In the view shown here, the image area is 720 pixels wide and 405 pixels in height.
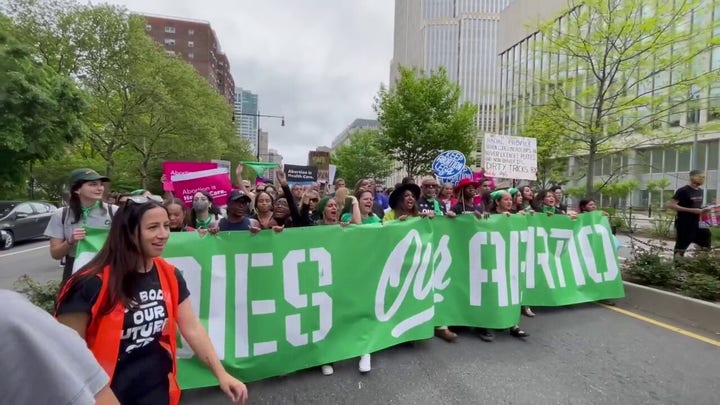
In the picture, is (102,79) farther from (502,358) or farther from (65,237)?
(502,358)

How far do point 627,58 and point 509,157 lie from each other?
3.98 meters

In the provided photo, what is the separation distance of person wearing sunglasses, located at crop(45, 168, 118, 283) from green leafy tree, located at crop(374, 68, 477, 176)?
1838 centimetres

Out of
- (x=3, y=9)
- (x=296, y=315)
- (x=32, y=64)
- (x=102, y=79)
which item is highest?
(x=3, y=9)

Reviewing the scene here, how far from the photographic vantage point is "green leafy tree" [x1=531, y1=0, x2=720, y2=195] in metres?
9.74

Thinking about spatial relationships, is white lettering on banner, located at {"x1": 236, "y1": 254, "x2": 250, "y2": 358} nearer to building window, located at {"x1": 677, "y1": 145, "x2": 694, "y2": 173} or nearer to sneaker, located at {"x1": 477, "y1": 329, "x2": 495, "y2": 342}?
sneaker, located at {"x1": 477, "y1": 329, "x2": 495, "y2": 342}

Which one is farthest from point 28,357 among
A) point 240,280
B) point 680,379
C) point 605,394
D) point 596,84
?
point 596,84

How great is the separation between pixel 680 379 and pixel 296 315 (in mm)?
3228

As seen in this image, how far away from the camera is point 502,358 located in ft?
13.0

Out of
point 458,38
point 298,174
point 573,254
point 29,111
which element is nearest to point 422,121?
point 298,174

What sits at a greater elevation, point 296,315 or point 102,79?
point 102,79

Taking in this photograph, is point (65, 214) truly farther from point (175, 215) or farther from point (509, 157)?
point (509, 157)

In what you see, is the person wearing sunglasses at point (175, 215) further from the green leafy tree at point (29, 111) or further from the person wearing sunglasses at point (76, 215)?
the green leafy tree at point (29, 111)

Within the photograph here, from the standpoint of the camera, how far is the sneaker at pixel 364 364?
362 centimetres

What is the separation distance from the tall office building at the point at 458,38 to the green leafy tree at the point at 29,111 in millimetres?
78552
